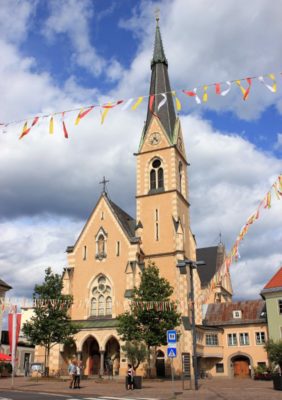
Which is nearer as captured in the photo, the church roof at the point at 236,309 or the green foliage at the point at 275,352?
the green foliage at the point at 275,352

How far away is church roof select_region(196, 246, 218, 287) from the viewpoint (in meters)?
64.9

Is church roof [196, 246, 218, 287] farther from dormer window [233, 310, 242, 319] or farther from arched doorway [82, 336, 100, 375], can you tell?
arched doorway [82, 336, 100, 375]

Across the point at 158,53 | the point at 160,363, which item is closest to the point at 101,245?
the point at 160,363

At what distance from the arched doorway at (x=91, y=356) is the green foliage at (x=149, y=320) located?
978 cm

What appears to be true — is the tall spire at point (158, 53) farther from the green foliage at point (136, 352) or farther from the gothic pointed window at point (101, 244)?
the green foliage at point (136, 352)

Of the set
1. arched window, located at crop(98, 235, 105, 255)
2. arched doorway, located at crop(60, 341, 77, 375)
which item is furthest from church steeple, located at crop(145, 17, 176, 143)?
arched doorway, located at crop(60, 341, 77, 375)

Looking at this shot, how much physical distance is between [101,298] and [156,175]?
15.6 meters

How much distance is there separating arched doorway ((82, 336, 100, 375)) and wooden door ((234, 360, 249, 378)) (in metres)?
16.3

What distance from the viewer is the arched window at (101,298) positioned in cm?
4647

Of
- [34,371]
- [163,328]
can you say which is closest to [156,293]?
[163,328]

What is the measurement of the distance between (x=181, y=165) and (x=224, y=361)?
2358 centimetres

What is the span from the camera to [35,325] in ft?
125

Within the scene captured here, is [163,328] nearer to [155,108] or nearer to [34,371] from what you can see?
[34,371]

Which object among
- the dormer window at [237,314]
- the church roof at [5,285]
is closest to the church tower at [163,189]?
the dormer window at [237,314]
